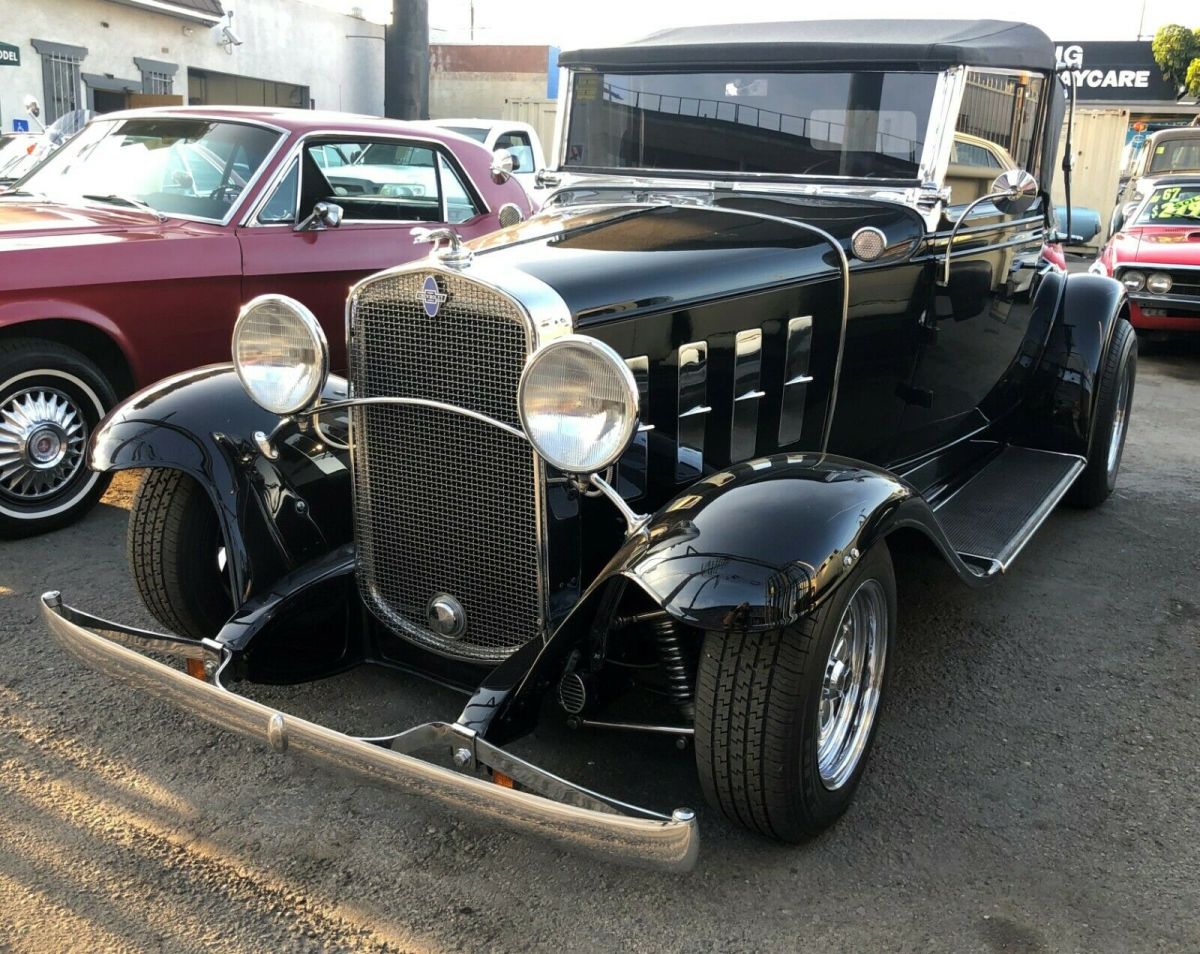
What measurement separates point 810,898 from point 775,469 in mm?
965

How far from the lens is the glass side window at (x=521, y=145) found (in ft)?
39.0

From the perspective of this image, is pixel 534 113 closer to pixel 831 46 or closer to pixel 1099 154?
pixel 1099 154

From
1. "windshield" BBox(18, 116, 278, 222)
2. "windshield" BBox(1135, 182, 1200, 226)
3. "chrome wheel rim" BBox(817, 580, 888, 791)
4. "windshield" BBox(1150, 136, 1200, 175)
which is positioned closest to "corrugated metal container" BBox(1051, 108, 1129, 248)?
"windshield" BBox(1150, 136, 1200, 175)

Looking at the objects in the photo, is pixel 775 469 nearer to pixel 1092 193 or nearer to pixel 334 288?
pixel 334 288

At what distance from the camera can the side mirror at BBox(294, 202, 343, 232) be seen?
5.10 meters

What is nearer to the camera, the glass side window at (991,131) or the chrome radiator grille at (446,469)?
the chrome radiator grille at (446,469)

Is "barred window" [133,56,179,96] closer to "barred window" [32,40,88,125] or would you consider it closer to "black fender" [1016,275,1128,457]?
"barred window" [32,40,88,125]

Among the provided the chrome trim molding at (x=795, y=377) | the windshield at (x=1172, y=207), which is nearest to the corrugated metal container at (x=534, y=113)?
the windshield at (x=1172, y=207)

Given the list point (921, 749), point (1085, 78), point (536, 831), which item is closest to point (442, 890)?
point (536, 831)

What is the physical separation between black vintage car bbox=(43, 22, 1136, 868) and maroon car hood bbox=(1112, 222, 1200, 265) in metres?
5.58

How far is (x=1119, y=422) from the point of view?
528cm

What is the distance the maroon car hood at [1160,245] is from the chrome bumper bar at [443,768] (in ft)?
28.2

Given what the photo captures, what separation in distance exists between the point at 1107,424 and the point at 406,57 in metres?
17.7

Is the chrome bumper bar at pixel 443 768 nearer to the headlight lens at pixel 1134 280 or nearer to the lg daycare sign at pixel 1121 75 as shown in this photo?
the headlight lens at pixel 1134 280
